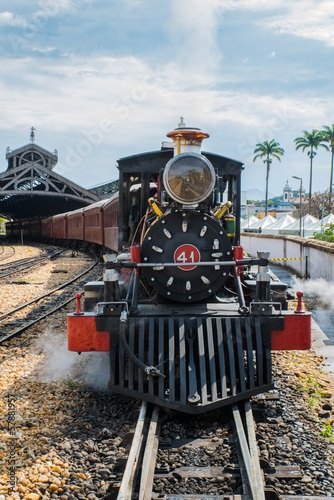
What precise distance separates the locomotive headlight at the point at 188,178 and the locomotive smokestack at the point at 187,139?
0.65 m

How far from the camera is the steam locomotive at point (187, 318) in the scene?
14.0 feet

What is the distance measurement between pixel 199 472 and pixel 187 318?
1.57 metres

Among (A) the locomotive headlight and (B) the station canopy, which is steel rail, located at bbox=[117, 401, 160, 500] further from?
(B) the station canopy

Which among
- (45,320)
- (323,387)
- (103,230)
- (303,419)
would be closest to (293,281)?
(103,230)

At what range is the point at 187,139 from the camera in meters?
5.35

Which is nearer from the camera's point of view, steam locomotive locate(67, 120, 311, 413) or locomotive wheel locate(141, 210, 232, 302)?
steam locomotive locate(67, 120, 311, 413)

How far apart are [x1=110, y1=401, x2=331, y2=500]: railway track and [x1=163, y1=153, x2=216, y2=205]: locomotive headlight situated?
2165 millimetres

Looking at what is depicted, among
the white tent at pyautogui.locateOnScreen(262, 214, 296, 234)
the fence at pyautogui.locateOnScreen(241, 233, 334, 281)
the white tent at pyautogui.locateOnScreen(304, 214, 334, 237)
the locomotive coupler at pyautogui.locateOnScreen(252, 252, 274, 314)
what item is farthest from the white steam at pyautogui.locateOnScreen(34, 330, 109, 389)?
the white tent at pyautogui.locateOnScreen(262, 214, 296, 234)

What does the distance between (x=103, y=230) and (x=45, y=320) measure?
8.68 m

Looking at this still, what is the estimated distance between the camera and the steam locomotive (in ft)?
14.0

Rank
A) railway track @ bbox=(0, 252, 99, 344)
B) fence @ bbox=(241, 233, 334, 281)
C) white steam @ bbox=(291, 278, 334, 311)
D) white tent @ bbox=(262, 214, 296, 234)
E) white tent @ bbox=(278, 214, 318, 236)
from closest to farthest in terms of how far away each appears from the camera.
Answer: railway track @ bbox=(0, 252, 99, 344)
white steam @ bbox=(291, 278, 334, 311)
fence @ bbox=(241, 233, 334, 281)
white tent @ bbox=(278, 214, 318, 236)
white tent @ bbox=(262, 214, 296, 234)

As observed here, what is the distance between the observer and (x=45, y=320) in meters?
8.63

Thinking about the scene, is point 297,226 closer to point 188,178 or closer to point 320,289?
point 320,289

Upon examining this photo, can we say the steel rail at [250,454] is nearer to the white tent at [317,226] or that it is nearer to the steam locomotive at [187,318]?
the steam locomotive at [187,318]
